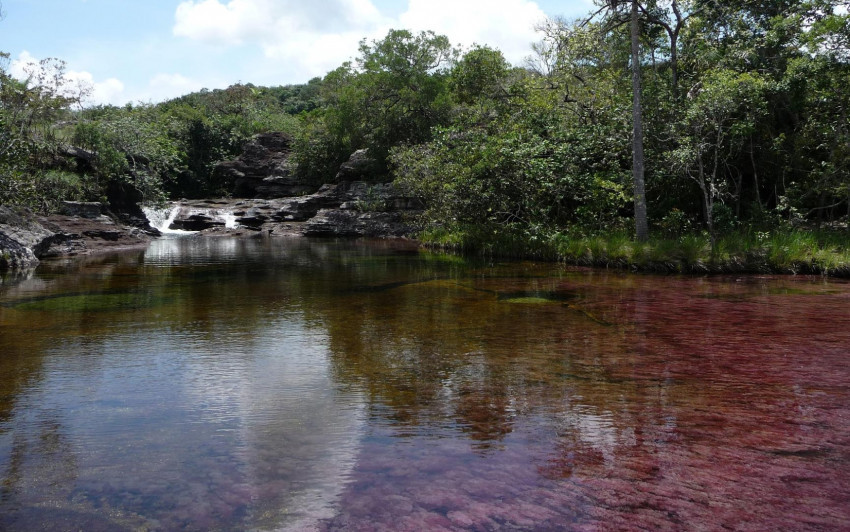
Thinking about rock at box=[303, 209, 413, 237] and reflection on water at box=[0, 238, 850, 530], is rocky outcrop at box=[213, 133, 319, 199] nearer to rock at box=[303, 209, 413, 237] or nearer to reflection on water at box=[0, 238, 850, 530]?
rock at box=[303, 209, 413, 237]

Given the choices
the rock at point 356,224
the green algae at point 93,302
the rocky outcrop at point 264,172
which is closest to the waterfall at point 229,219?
the rock at point 356,224

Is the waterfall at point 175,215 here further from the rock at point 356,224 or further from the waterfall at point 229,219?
the rock at point 356,224

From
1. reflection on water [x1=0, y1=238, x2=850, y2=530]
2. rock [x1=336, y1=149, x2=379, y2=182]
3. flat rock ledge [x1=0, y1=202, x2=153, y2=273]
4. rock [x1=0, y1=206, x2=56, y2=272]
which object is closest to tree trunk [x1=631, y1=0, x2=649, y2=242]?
reflection on water [x1=0, y1=238, x2=850, y2=530]

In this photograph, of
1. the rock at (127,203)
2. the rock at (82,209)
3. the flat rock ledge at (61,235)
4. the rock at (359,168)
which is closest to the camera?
the flat rock ledge at (61,235)

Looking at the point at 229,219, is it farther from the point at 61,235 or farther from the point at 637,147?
the point at 637,147

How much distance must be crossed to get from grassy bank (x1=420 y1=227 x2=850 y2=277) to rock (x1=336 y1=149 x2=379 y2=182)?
69.9 ft

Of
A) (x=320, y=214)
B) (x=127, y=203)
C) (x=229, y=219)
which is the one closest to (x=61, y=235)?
(x=127, y=203)

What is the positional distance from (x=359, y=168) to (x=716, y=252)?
26888mm

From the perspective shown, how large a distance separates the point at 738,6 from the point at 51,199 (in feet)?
81.9

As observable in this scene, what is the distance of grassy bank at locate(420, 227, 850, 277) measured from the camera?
12820mm

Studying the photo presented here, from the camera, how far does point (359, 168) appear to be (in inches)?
1481

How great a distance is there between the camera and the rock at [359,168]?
37.2m

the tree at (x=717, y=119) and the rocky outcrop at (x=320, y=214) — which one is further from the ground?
the tree at (x=717, y=119)

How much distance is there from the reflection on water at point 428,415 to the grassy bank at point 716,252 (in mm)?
3457
